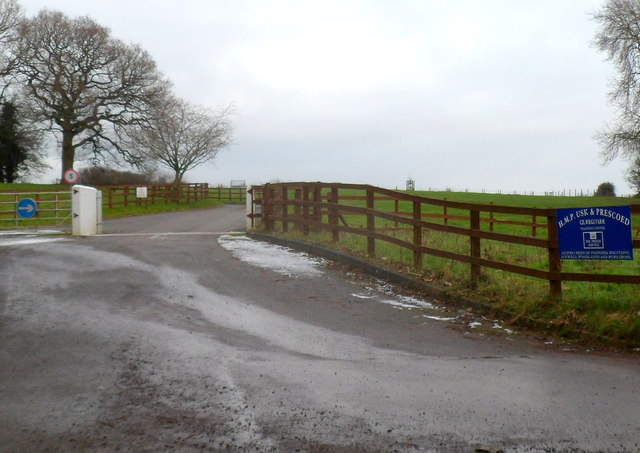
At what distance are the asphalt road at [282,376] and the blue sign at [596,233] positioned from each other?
4.87ft

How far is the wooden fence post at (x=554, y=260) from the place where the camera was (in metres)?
8.77

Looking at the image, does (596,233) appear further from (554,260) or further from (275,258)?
(275,258)

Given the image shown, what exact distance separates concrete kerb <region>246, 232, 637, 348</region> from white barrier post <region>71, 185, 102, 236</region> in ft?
23.0

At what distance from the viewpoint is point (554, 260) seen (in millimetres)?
8883

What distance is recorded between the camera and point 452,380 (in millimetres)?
5891

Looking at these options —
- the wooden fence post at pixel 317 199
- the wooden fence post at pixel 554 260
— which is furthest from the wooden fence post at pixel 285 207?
the wooden fence post at pixel 554 260

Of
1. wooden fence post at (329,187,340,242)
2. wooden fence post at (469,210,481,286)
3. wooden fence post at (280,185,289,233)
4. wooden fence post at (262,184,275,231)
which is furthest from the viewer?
wooden fence post at (262,184,275,231)

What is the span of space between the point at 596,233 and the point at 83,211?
1540 centimetres

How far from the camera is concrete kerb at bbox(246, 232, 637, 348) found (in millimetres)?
7898

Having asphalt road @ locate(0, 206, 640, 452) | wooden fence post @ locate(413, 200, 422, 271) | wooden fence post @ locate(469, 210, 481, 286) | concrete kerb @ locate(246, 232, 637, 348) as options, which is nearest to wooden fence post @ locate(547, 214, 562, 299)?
concrete kerb @ locate(246, 232, 637, 348)

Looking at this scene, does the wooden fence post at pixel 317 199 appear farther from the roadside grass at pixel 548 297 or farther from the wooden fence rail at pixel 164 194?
the wooden fence rail at pixel 164 194

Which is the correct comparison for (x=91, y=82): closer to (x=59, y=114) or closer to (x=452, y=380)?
(x=59, y=114)

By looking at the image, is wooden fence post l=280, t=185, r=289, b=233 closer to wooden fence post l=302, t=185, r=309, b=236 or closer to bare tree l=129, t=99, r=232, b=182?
wooden fence post l=302, t=185, r=309, b=236

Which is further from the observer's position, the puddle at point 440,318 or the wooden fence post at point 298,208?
the wooden fence post at point 298,208
